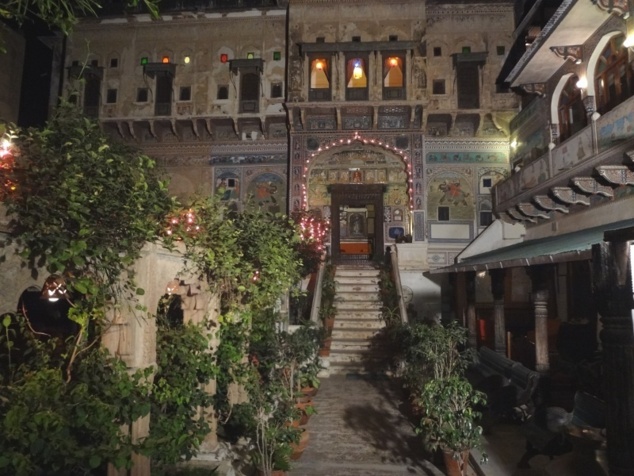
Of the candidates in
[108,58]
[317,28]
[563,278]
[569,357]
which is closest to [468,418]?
[569,357]

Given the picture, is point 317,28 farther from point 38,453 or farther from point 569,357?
point 38,453

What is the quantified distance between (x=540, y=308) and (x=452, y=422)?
461 cm

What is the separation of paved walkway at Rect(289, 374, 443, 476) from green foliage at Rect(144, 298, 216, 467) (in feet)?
6.81

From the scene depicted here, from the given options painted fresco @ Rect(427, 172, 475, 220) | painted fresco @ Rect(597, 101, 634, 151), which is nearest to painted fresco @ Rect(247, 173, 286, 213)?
painted fresco @ Rect(427, 172, 475, 220)

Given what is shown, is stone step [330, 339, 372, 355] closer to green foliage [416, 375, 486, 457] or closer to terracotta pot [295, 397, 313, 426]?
terracotta pot [295, 397, 313, 426]

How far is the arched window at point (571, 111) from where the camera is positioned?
12523 millimetres

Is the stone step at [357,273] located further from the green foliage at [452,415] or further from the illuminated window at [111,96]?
the illuminated window at [111,96]

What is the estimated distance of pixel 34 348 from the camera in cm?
463

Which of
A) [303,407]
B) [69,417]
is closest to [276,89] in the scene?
[303,407]

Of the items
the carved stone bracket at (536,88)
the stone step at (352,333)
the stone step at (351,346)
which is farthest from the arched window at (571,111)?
the stone step at (351,346)

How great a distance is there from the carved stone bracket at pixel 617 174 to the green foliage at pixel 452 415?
6.05 m

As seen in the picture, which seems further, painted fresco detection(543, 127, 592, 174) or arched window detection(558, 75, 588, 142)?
arched window detection(558, 75, 588, 142)

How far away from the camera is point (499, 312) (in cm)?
1208

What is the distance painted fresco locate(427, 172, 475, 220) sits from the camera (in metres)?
19.2
